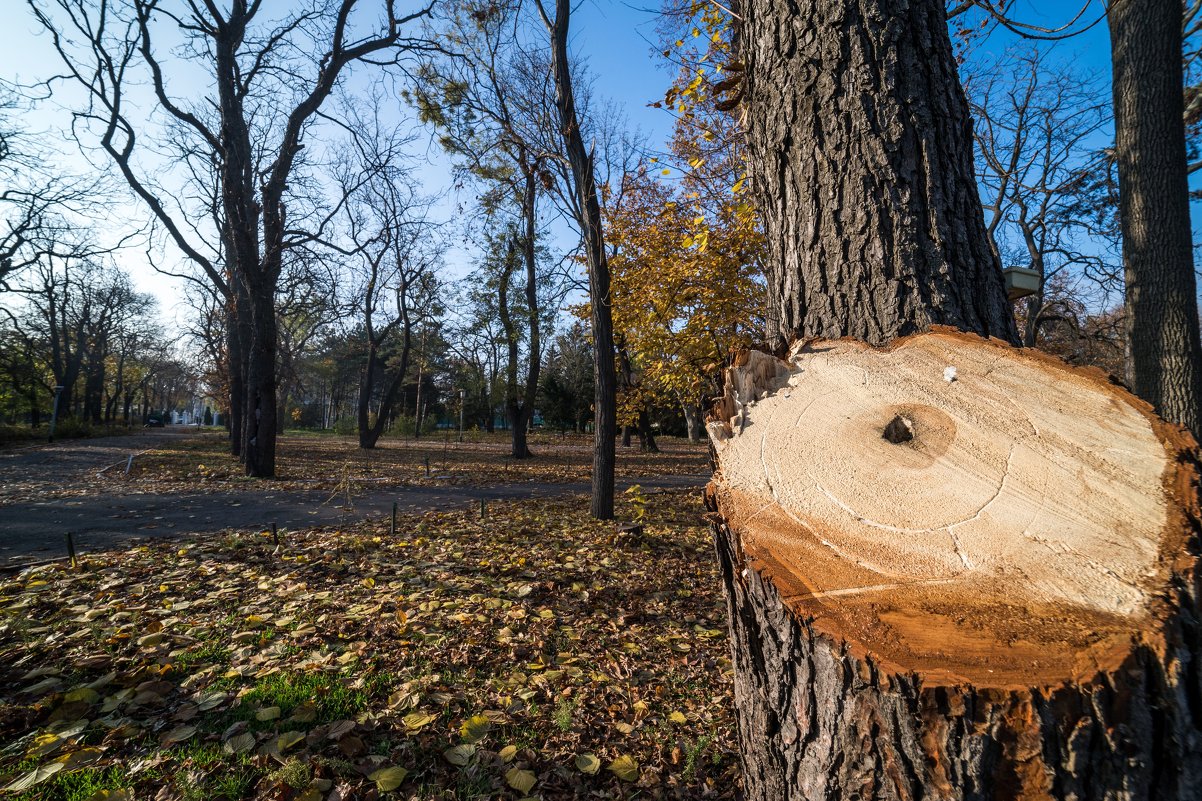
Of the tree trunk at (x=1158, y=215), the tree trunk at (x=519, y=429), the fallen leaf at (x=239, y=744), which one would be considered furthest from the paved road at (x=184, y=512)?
the tree trunk at (x=1158, y=215)

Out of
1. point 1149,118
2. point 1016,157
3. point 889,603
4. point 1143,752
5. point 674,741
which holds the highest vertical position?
point 1016,157

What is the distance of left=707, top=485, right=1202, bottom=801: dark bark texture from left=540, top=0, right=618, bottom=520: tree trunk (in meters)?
4.92

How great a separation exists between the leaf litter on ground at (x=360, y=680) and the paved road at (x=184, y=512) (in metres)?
1.19

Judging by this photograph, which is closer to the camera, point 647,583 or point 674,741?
point 674,741

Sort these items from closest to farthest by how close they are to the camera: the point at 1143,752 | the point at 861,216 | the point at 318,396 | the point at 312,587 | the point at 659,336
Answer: the point at 1143,752 < the point at 861,216 < the point at 312,587 < the point at 659,336 < the point at 318,396

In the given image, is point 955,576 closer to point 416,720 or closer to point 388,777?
point 388,777

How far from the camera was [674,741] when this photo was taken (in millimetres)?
2100

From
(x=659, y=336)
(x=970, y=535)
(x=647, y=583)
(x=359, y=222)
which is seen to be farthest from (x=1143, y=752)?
(x=359, y=222)

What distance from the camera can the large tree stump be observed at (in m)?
0.79

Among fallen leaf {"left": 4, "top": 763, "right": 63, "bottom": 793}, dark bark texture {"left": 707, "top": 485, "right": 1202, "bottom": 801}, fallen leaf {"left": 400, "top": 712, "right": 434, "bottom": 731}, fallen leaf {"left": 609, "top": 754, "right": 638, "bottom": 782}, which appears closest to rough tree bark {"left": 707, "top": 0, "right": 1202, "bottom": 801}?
dark bark texture {"left": 707, "top": 485, "right": 1202, "bottom": 801}

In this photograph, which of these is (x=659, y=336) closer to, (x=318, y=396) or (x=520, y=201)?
(x=520, y=201)

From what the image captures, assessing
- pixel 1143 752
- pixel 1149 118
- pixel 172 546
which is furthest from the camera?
pixel 172 546

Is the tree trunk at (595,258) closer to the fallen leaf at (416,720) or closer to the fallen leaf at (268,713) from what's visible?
the fallen leaf at (416,720)

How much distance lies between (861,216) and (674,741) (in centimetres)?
221
